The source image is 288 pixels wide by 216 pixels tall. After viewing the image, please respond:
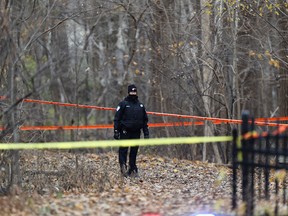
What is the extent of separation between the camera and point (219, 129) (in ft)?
61.8

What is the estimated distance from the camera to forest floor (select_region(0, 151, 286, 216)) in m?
9.28

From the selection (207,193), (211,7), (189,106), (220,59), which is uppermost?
(211,7)

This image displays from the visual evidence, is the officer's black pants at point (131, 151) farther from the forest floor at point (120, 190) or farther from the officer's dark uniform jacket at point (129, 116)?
the forest floor at point (120, 190)

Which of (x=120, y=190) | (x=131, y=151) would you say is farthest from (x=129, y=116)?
(x=120, y=190)

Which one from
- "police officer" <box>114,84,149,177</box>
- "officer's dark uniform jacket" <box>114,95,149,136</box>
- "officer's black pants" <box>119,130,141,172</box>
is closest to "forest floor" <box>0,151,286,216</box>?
"officer's black pants" <box>119,130,141,172</box>

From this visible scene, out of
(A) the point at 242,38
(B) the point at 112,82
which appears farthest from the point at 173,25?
(B) the point at 112,82

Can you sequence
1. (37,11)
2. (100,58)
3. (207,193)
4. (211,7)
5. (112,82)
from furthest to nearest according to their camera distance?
(112,82) → (100,58) → (211,7) → (37,11) → (207,193)

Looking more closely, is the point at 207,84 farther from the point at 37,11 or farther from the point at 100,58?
the point at 100,58

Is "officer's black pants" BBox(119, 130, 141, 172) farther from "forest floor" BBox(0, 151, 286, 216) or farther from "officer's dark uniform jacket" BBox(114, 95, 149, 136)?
"forest floor" BBox(0, 151, 286, 216)

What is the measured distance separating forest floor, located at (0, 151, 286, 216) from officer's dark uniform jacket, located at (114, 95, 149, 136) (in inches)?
40.5

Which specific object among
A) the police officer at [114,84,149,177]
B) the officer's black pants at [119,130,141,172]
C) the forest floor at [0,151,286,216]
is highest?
the police officer at [114,84,149,177]

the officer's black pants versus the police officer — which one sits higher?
the police officer

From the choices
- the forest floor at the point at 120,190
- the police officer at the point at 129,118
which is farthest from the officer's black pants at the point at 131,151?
the forest floor at the point at 120,190

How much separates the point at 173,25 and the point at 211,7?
272 centimetres
